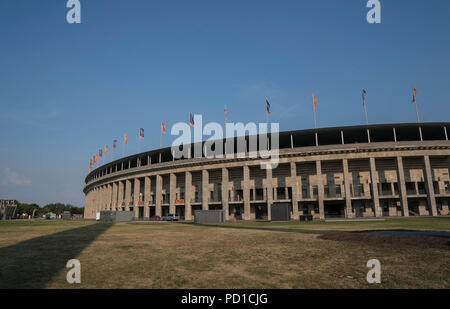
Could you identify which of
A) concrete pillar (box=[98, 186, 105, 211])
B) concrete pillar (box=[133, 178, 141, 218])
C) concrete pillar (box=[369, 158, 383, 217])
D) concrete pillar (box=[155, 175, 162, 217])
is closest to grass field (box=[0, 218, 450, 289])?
concrete pillar (box=[369, 158, 383, 217])

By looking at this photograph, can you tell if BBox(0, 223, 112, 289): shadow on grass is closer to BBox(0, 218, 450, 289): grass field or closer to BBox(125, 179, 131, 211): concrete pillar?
BBox(0, 218, 450, 289): grass field

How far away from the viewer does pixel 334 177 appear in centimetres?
5428

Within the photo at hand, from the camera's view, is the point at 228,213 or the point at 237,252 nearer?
the point at 237,252

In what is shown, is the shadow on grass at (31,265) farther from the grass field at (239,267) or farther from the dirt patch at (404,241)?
the dirt patch at (404,241)

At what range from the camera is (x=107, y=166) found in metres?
86.1

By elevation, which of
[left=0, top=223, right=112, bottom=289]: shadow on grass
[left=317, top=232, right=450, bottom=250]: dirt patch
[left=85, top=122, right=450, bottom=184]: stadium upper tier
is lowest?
[left=317, top=232, right=450, bottom=250]: dirt patch

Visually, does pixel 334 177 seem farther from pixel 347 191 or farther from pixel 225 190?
pixel 225 190

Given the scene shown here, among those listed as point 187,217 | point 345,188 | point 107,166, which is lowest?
point 187,217

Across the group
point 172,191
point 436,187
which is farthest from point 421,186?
point 172,191

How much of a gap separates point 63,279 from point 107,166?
3366 inches

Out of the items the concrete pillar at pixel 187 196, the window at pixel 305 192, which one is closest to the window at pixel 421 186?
the window at pixel 305 192

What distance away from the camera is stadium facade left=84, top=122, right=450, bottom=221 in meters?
50.2
